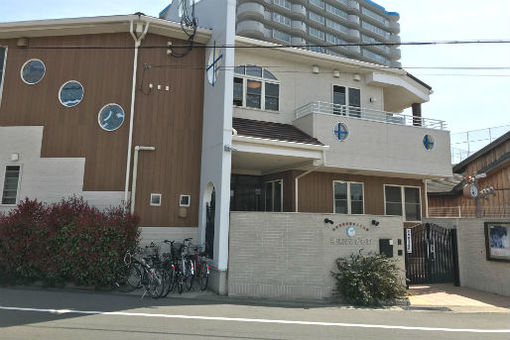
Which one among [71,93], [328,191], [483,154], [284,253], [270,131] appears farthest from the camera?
[483,154]

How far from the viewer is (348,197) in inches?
544

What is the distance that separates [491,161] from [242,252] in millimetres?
14978

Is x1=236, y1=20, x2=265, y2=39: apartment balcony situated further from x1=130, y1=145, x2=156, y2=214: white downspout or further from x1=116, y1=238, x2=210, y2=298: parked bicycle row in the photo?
x1=116, y1=238, x2=210, y2=298: parked bicycle row

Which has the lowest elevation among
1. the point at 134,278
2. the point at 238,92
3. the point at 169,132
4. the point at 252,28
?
the point at 134,278

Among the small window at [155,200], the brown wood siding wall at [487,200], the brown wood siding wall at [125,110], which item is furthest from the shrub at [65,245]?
the brown wood siding wall at [487,200]

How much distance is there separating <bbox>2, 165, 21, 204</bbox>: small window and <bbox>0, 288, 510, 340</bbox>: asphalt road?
10.9ft

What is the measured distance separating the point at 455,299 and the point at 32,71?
580 inches

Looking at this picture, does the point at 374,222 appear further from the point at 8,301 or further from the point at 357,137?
the point at 8,301

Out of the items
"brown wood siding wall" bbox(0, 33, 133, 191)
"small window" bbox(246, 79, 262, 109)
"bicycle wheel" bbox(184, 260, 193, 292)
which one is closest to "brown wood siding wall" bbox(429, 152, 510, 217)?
"small window" bbox(246, 79, 262, 109)

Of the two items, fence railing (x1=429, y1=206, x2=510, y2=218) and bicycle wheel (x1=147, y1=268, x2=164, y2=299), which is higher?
fence railing (x1=429, y1=206, x2=510, y2=218)

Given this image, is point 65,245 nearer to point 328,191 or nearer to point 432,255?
point 328,191

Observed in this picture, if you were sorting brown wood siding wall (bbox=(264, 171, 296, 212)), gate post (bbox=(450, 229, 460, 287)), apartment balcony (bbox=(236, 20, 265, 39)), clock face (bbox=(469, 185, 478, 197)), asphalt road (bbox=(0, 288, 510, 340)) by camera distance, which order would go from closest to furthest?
asphalt road (bbox=(0, 288, 510, 340)) < gate post (bbox=(450, 229, 460, 287)) < brown wood siding wall (bbox=(264, 171, 296, 212)) < clock face (bbox=(469, 185, 478, 197)) < apartment balcony (bbox=(236, 20, 265, 39))

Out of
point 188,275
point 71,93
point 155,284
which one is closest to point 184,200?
point 188,275

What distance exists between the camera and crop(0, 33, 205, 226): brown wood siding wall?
10.8m
